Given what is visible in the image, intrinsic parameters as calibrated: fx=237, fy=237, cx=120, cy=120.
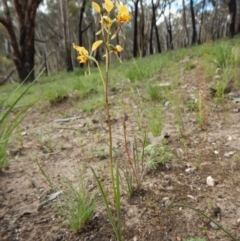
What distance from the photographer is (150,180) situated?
1.46m

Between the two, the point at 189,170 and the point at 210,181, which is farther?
the point at 189,170

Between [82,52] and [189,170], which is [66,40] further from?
[82,52]

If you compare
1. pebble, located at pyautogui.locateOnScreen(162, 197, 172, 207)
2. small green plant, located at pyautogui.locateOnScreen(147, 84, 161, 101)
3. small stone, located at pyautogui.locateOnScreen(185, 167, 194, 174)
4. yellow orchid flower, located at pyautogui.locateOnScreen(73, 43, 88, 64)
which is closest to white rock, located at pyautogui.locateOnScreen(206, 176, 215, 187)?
small stone, located at pyautogui.locateOnScreen(185, 167, 194, 174)

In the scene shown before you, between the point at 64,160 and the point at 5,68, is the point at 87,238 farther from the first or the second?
the point at 5,68

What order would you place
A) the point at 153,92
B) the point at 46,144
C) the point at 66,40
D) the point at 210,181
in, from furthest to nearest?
the point at 66,40, the point at 153,92, the point at 46,144, the point at 210,181

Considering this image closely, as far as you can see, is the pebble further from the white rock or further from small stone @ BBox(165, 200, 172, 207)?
the white rock

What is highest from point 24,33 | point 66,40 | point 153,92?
point 24,33

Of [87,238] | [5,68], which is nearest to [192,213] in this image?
[87,238]

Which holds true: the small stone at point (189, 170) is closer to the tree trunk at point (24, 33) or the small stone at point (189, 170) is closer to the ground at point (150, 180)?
the ground at point (150, 180)

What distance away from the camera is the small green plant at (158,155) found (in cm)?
154

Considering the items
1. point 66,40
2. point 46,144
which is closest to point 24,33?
point 66,40

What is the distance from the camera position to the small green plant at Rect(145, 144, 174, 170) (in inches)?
60.4

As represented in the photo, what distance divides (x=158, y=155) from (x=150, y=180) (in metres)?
0.25

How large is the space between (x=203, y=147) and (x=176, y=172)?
375mm
